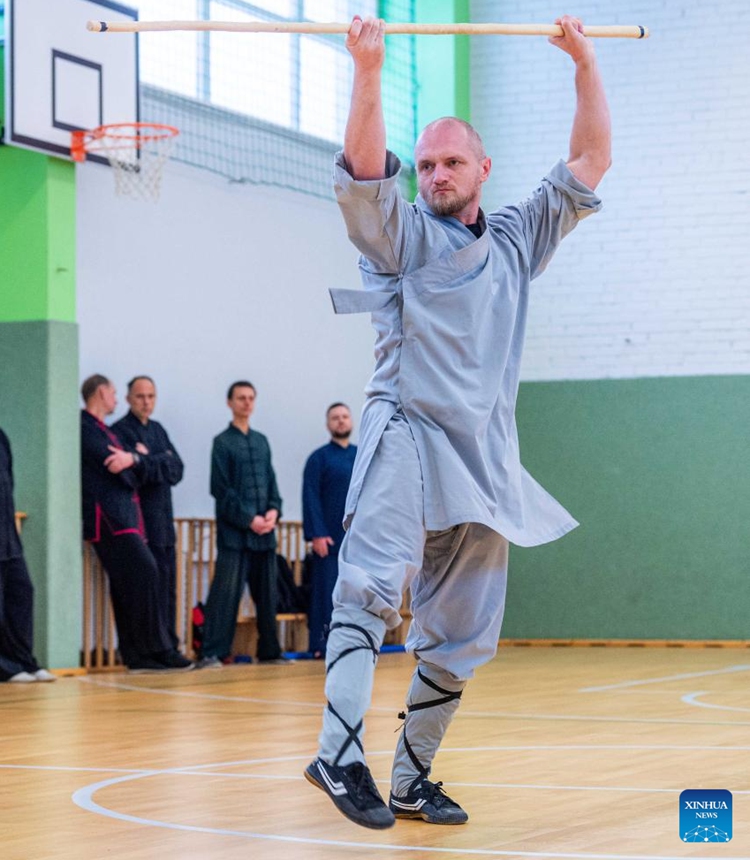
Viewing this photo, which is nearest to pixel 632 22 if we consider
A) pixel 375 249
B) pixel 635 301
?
pixel 635 301

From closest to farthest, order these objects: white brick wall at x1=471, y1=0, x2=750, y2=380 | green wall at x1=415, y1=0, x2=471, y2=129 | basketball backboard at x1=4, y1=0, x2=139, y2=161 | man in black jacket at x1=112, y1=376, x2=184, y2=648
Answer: basketball backboard at x1=4, y1=0, x2=139, y2=161
man in black jacket at x1=112, y1=376, x2=184, y2=648
white brick wall at x1=471, y1=0, x2=750, y2=380
green wall at x1=415, y1=0, x2=471, y2=129

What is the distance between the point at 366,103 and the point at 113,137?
616 cm

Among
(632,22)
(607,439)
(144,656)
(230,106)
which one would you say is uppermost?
(632,22)

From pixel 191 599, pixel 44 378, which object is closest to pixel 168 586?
pixel 191 599

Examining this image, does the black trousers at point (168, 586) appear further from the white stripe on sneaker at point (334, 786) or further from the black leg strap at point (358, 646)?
the white stripe on sneaker at point (334, 786)

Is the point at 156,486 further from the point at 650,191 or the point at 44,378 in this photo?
the point at 650,191

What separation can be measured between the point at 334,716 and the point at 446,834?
468mm

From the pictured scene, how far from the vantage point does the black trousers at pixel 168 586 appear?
938 cm

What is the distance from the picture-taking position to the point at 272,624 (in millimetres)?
10016

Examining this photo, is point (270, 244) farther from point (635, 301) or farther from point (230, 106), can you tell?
point (635, 301)

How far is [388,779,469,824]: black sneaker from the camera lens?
3.61 metres

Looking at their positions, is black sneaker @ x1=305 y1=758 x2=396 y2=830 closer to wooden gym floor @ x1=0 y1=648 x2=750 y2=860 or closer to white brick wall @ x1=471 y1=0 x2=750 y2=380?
wooden gym floor @ x1=0 y1=648 x2=750 y2=860

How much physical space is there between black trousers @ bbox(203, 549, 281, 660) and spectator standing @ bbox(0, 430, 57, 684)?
1444 mm

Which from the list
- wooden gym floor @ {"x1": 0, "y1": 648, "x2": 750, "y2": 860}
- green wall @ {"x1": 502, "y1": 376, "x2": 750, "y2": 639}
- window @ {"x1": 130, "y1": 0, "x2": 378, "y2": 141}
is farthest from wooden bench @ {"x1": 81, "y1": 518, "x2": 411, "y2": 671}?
window @ {"x1": 130, "y1": 0, "x2": 378, "y2": 141}
